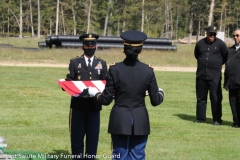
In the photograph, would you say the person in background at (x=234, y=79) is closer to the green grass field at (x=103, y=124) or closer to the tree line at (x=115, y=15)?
the green grass field at (x=103, y=124)

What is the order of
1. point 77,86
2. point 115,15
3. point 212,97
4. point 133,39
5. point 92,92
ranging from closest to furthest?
point 133,39 → point 92,92 → point 77,86 → point 212,97 → point 115,15

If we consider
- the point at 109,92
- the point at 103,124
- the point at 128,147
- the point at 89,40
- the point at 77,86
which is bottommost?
the point at 103,124

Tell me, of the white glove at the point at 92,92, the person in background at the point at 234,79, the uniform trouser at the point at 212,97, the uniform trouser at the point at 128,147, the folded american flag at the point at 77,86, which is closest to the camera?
the uniform trouser at the point at 128,147

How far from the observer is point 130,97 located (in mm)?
5727

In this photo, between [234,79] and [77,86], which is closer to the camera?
[77,86]

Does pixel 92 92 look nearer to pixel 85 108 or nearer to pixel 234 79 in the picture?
pixel 85 108

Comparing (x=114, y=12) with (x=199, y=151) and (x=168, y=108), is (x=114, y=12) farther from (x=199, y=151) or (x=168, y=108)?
(x=199, y=151)

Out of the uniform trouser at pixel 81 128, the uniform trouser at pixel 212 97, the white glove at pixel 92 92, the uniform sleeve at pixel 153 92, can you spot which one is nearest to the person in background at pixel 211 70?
the uniform trouser at pixel 212 97

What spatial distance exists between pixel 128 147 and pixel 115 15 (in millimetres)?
76575

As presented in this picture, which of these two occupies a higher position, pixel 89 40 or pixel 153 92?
pixel 89 40

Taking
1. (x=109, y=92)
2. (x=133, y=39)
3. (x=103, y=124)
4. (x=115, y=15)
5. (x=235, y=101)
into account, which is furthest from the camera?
(x=115, y=15)

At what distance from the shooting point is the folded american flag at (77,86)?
675 cm

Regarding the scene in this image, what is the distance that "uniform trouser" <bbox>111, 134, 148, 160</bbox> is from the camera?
5746mm

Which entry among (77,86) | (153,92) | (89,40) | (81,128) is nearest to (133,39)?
(153,92)
